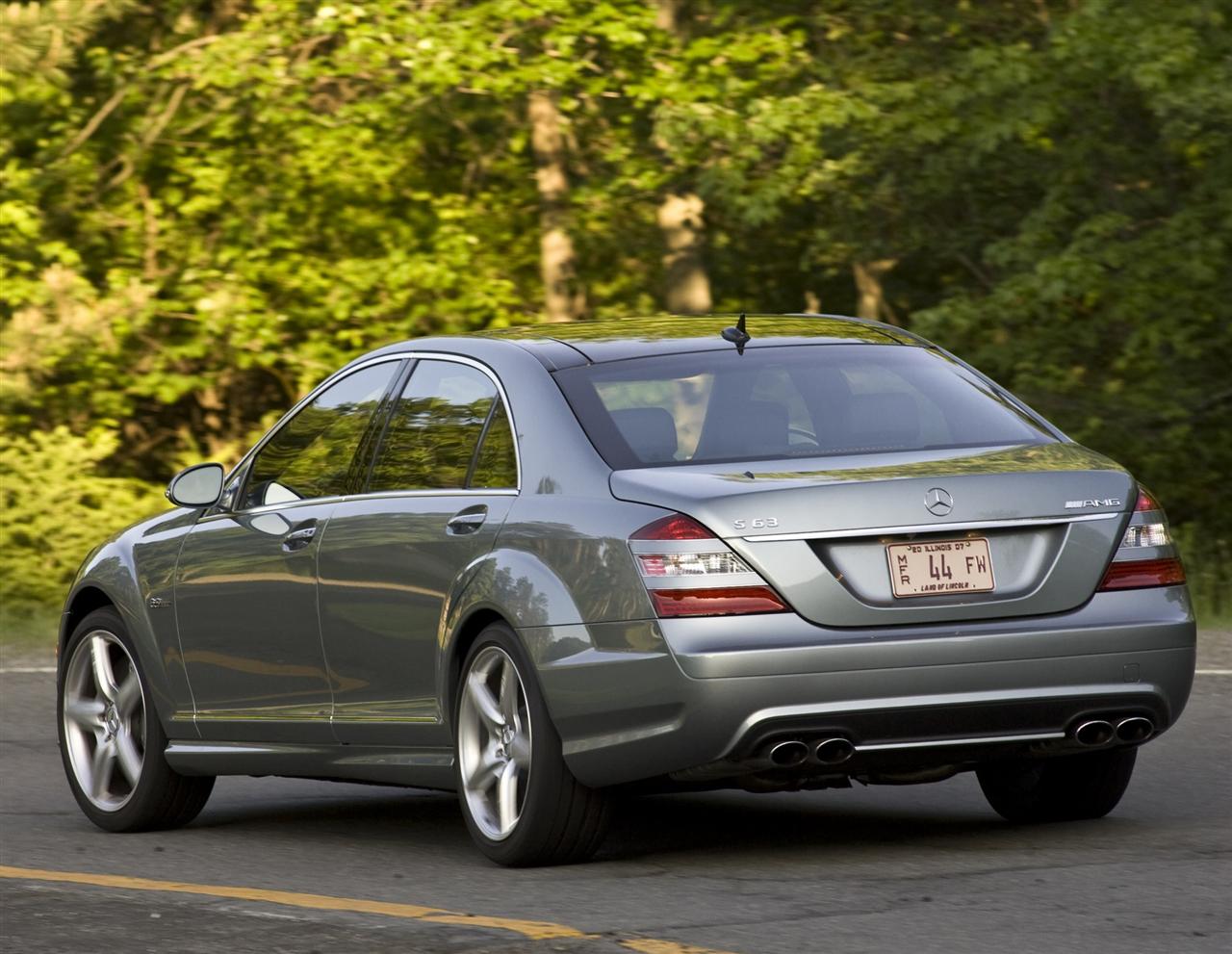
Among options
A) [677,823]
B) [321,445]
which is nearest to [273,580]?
[321,445]

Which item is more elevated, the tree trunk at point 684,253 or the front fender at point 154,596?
the front fender at point 154,596

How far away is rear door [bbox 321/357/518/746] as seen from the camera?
280 inches

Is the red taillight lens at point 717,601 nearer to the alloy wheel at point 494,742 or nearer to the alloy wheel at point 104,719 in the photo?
the alloy wheel at point 494,742

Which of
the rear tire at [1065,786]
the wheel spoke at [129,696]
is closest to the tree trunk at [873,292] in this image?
the wheel spoke at [129,696]

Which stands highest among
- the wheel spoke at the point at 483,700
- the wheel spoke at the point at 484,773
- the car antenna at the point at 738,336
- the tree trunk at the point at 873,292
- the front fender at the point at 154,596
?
the car antenna at the point at 738,336

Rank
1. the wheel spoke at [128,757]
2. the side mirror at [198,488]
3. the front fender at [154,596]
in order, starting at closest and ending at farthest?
the side mirror at [198,488], the front fender at [154,596], the wheel spoke at [128,757]

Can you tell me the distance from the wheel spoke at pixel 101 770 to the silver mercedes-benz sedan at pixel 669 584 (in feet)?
1.50

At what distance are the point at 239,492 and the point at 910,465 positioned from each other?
261 centimetres

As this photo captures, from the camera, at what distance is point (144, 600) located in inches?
336

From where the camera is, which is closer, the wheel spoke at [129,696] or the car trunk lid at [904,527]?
the car trunk lid at [904,527]

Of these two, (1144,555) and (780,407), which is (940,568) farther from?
(780,407)

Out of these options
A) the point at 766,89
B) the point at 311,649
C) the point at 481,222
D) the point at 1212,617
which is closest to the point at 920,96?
the point at 766,89

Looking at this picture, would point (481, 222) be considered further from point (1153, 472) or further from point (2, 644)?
point (2, 644)

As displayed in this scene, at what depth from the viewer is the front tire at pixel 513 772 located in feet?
21.9
